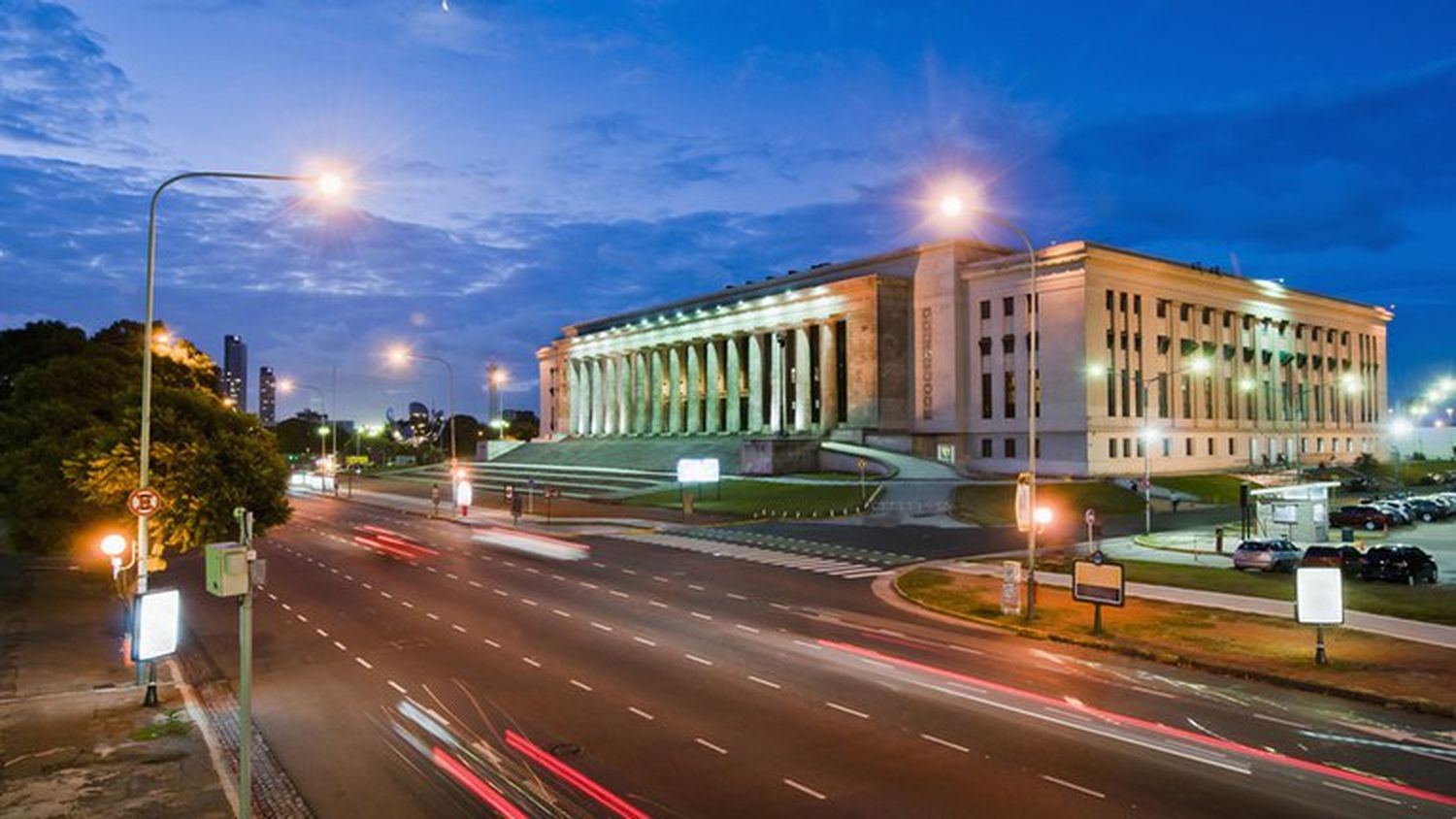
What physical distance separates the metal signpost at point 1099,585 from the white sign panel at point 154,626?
2073 cm

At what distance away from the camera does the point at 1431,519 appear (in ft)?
194

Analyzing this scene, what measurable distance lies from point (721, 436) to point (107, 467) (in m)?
83.5

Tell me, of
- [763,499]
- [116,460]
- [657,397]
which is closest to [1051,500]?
[763,499]

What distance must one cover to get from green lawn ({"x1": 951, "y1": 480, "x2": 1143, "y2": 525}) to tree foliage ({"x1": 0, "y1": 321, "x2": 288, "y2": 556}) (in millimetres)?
43193

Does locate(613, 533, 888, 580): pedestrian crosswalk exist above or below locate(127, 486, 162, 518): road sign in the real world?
below

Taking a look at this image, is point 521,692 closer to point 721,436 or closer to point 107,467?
point 107,467

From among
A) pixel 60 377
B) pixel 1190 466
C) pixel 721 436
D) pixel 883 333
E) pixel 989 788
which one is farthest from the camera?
pixel 721 436

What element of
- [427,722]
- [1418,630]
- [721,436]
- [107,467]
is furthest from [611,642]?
[721,436]

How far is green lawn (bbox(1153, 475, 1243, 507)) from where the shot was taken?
75.2m

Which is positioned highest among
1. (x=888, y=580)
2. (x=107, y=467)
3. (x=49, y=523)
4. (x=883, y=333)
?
(x=883, y=333)

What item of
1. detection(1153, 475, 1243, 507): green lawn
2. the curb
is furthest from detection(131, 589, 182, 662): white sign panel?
detection(1153, 475, 1243, 507): green lawn

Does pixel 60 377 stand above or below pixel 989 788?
above

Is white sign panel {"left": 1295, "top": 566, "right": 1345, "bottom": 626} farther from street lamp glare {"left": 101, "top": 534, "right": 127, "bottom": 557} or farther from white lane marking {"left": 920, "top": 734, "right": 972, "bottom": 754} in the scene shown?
street lamp glare {"left": 101, "top": 534, "right": 127, "bottom": 557}

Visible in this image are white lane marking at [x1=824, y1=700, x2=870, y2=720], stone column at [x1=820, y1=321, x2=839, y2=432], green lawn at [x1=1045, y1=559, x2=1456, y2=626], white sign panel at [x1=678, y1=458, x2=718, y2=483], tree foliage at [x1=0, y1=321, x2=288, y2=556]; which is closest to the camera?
white lane marking at [x1=824, y1=700, x2=870, y2=720]
